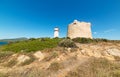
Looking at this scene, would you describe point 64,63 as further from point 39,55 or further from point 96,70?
point 39,55

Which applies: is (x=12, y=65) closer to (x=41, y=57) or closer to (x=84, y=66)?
(x=41, y=57)

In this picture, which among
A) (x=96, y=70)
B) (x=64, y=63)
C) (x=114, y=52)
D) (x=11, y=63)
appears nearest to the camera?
(x=96, y=70)

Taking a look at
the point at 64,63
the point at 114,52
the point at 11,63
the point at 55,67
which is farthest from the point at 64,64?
the point at 114,52

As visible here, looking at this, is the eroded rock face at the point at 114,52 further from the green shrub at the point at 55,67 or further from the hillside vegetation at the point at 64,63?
the green shrub at the point at 55,67

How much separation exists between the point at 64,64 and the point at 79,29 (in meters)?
15.6

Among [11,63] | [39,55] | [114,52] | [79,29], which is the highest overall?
[79,29]

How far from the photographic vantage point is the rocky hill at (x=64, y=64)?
1015 cm

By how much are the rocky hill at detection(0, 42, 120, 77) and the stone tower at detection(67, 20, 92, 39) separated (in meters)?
9.55

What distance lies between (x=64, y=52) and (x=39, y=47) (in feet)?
17.4

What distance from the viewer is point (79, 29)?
89.8 ft

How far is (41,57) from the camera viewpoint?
1603cm

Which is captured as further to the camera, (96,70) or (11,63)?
(11,63)

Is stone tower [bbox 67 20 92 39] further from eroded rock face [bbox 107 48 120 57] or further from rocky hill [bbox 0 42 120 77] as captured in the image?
eroded rock face [bbox 107 48 120 57]

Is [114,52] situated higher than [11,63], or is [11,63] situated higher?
[114,52]
